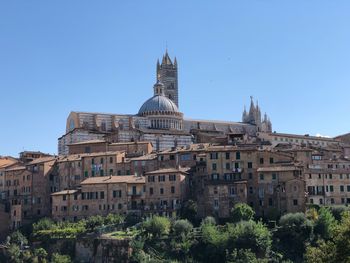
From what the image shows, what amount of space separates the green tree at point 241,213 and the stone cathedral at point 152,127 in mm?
23427

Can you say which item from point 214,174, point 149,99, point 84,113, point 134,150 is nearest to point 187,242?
point 214,174

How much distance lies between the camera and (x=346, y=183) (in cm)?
6088

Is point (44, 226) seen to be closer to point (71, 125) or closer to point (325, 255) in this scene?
point (71, 125)

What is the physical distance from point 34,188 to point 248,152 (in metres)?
23.0

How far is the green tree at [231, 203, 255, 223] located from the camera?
54125 mm

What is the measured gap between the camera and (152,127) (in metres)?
92.2

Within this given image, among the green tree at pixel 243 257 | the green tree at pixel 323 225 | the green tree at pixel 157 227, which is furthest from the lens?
the green tree at pixel 157 227

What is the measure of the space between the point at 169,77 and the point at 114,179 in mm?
62096

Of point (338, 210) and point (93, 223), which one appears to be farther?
point (93, 223)

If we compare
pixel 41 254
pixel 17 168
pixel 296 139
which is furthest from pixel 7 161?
pixel 296 139

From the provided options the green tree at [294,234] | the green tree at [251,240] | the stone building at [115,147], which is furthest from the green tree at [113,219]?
the stone building at [115,147]

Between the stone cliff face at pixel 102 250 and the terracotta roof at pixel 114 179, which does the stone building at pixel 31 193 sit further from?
the stone cliff face at pixel 102 250

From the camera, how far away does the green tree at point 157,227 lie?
53.5 metres

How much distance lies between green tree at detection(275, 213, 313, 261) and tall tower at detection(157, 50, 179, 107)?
69031 mm
